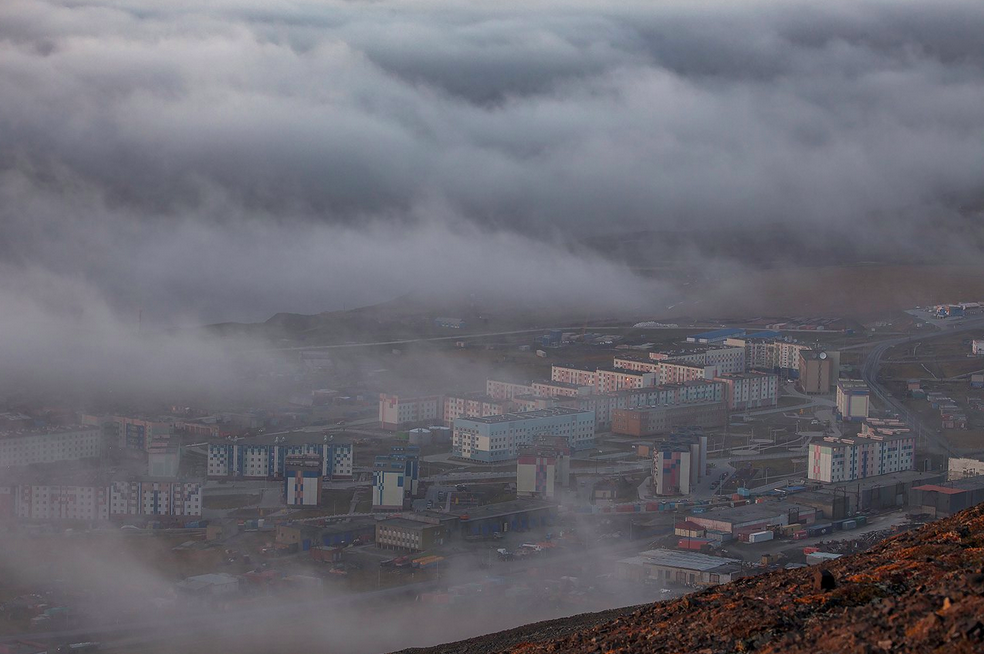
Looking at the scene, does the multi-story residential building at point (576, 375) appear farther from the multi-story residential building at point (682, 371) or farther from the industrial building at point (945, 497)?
the industrial building at point (945, 497)

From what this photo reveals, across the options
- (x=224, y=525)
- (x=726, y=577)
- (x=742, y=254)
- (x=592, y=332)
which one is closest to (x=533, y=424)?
(x=224, y=525)

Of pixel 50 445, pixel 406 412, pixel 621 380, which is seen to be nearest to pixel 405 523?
pixel 50 445

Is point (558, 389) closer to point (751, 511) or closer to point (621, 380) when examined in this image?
point (621, 380)

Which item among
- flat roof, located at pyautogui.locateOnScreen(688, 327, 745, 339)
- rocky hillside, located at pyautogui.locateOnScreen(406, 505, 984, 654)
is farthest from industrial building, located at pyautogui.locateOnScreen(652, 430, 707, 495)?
flat roof, located at pyautogui.locateOnScreen(688, 327, 745, 339)

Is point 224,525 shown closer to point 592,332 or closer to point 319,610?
point 319,610

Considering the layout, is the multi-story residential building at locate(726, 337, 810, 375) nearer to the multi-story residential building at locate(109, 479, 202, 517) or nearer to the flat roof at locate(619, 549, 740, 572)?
the flat roof at locate(619, 549, 740, 572)
